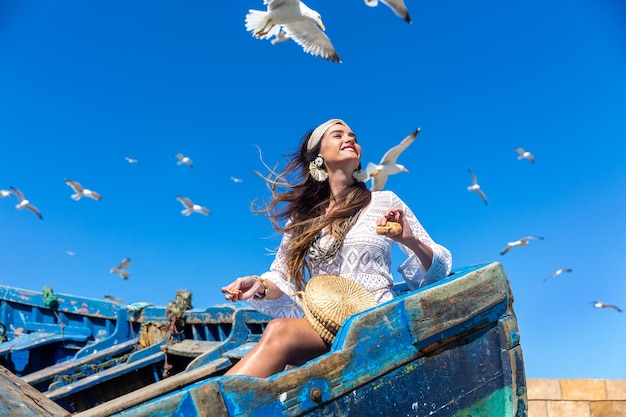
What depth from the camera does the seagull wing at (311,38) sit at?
19.0 ft

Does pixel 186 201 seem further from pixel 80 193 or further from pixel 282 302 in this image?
pixel 282 302

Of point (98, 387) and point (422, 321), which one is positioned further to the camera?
point (98, 387)

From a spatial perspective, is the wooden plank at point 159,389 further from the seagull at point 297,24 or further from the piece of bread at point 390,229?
the seagull at point 297,24

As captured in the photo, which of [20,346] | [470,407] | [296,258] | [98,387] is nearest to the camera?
[470,407]

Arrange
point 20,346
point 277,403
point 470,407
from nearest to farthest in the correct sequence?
1. point 277,403
2. point 470,407
3. point 20,346

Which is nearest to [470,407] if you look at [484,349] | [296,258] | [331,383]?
[484,349]

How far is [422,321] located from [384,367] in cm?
25

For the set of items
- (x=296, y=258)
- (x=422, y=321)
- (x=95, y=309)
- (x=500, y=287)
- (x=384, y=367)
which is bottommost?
(x=384, y=367)


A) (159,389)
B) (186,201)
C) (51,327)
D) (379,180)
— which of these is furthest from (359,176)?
(186,201)

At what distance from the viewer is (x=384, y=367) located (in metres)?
2.16

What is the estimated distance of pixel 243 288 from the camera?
2.89 meters

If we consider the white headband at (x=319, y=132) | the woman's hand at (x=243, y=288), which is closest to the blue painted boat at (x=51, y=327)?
the woman's hand at (x=243, y=288)

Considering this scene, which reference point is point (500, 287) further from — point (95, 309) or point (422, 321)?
point (95, 309)

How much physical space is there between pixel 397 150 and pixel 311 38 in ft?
4.80
